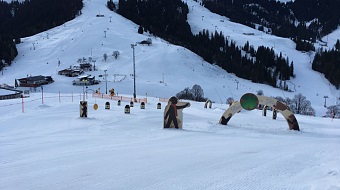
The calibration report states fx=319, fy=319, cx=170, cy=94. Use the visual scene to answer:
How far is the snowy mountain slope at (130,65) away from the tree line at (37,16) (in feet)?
39.7

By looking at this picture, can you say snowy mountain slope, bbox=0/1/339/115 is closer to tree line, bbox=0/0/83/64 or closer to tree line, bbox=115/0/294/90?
tree line, bbox=115/0/294/90

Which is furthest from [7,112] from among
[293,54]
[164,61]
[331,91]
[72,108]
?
[293,54]

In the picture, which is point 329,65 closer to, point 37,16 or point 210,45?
point 210,45

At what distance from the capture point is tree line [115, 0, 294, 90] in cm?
11775

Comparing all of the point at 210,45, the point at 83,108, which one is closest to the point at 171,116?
the point at 83,108

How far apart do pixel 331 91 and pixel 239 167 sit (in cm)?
11508

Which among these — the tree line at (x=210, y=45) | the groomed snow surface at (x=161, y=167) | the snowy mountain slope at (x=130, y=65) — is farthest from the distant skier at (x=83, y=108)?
the tree line at (x=210, y=45)

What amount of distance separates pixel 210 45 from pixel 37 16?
93.1 metres

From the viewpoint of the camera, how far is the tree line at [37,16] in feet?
496

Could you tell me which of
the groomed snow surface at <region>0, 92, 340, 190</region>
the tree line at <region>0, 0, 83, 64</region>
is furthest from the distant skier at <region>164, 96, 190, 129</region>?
the tree line at <region>0, 0, 83, 64</region>

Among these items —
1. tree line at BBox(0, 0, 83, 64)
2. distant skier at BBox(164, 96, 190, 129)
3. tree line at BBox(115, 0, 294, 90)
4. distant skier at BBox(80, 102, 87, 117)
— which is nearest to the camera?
distant skier at BBox(164, 96, 190, 129)

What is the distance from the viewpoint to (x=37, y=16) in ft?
546

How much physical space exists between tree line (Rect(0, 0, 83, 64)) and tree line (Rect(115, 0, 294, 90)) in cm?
2521

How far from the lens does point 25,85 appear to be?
71.6 meters
